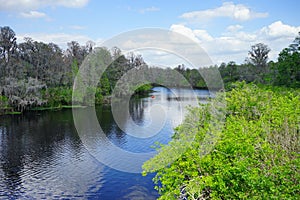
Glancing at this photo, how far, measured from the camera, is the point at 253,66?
235 feet

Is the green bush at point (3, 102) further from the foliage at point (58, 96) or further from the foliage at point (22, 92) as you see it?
the foliage at point (58, 96)

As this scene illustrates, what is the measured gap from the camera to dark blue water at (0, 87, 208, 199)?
1942cm

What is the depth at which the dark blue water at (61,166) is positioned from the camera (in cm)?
1942

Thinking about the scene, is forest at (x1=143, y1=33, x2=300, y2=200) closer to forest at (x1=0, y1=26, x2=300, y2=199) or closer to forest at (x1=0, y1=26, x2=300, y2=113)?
forest at (x1=0, y1=26, x2=300, y2=199)

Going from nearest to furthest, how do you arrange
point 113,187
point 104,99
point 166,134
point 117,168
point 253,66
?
point 113,187 < point 117,168 < point 166,134 < point 104,99 < point 253,66

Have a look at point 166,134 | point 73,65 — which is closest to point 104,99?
point 73,65

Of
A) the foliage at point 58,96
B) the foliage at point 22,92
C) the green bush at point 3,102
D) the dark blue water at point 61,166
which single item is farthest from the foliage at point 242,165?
the foliage at point 58,96

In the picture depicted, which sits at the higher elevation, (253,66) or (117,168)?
(253,66)

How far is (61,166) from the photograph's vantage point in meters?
24.1

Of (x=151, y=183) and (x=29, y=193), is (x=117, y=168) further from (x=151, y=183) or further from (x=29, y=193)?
(x=29, y=193)

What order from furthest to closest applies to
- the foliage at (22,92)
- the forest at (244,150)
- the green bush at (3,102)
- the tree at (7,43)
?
the tree at (7,43) < the foliage at (22,92) < the green bush at (3,102) < the forest at (244,150)

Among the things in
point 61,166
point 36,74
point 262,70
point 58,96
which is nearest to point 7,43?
point 36,74

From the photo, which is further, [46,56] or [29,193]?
[46,56]

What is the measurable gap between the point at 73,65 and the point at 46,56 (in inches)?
225
